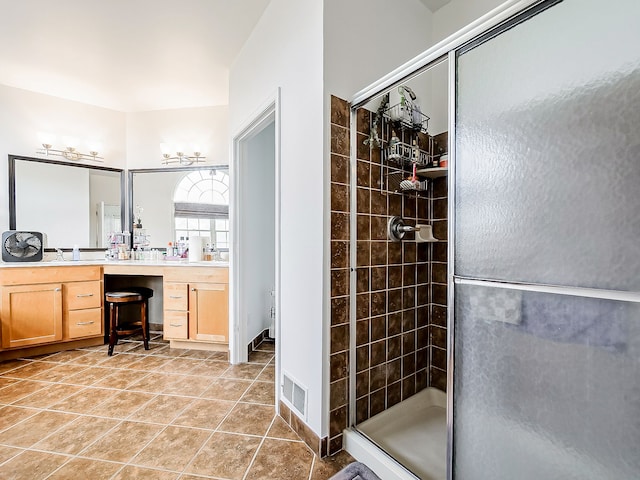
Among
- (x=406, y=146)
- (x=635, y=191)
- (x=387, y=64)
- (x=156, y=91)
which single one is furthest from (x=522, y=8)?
(x=156, y=91)

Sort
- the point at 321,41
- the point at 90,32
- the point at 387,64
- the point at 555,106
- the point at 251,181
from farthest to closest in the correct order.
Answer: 1. the point at 251,181
2. the point at 90,32
3. the point at 387,64
4. the point at 321,41
5. the point at 555,106

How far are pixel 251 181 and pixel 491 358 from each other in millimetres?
2493

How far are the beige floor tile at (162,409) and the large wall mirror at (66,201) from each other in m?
2.39

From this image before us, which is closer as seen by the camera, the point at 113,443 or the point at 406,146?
the point at 113,443

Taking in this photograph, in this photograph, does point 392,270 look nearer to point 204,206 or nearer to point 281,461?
point 281,461

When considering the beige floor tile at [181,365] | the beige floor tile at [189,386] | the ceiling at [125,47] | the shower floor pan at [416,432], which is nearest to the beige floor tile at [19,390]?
the beige floor tile at [181,365]

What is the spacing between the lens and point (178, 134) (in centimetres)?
368

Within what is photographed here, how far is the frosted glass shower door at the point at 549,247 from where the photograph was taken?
2.46 feet

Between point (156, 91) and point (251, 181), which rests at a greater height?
point (156, 91)

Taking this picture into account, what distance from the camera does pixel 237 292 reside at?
2738 mm

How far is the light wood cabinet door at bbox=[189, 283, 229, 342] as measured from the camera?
9.73ft

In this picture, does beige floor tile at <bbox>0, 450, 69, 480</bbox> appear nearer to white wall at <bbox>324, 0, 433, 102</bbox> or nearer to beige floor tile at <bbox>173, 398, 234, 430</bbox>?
beige floor tile at <bbox>173, 398, 234, 430</bbox>

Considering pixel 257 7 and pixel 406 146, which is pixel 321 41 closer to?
pixel 406 146

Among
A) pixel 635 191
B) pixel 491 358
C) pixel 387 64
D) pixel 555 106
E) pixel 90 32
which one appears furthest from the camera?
pixel 90 32
